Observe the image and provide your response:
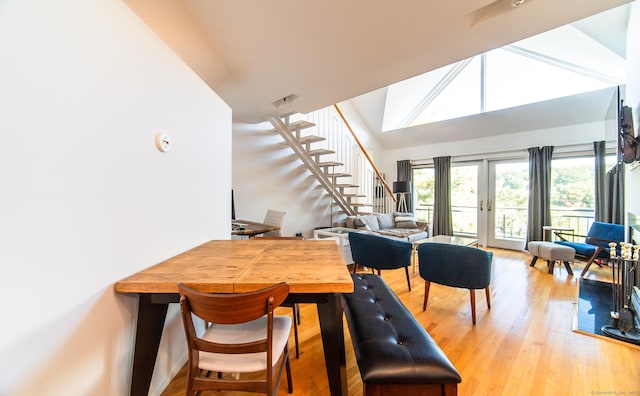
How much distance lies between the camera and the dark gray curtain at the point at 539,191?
4715 mm

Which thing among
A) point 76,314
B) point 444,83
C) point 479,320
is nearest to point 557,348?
point 479,320

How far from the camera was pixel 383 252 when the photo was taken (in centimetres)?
288

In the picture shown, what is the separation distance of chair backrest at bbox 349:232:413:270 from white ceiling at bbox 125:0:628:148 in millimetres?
1765

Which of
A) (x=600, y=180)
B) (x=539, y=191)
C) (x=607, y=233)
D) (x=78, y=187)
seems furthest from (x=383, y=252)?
(x=600, y=180)

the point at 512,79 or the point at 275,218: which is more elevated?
the point at 512,79

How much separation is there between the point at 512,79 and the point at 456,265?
4.53 meters

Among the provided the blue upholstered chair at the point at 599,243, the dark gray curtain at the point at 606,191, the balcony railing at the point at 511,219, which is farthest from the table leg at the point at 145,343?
the balcony railing at the point at 511,219

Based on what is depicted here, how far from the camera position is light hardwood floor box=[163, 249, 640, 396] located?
1.51 m

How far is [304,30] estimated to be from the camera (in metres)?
1.83

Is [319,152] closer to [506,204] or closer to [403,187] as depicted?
[403,187]

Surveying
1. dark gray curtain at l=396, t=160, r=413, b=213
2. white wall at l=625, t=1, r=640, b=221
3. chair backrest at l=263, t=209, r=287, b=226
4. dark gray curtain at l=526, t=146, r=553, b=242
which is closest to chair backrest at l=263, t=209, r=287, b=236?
chair backrest at l=263, t=209, r=287, b=226

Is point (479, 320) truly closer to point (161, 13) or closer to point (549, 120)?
point (161, 13)

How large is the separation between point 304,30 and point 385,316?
206cm

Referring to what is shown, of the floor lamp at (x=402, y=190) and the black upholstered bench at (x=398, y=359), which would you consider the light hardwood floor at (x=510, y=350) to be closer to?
the black upholstered bench at (x=398, y=359)
